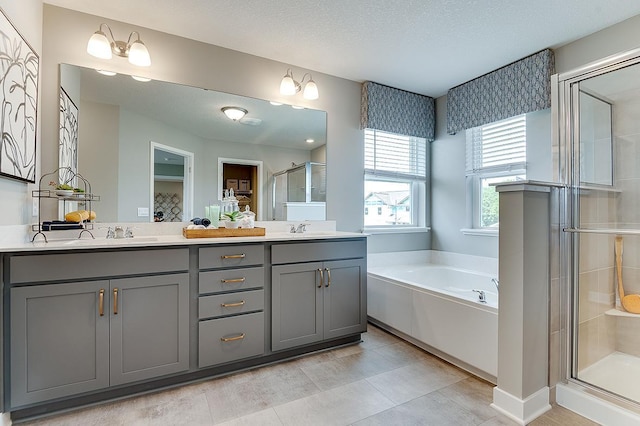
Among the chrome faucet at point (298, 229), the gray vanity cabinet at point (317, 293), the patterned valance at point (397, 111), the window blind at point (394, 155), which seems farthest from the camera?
the window blind at point (394, 155)

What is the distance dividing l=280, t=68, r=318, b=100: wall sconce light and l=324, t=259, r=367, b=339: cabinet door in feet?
5.15

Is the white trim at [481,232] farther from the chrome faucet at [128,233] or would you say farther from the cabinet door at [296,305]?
the chrome faucet at [128,233]

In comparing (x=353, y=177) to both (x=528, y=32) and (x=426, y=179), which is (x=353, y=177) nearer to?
(x=426, y=179)

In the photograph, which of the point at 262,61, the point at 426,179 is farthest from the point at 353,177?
the point at 262,61

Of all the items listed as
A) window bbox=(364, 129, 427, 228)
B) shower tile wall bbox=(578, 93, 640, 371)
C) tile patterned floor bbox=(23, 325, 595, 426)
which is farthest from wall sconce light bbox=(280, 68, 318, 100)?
tile patterned floor bbox=(23, 325, 595, 426)

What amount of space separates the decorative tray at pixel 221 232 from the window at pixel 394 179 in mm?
1436

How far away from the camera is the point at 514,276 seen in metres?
1.71

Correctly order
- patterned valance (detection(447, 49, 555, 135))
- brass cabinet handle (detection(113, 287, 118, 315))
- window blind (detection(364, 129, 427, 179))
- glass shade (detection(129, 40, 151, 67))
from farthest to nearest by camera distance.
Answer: window blind (detection(364, 129, 427, 179))
patterned valance (detection(447, 49, 555, 135))
glass shade (detection(129, 40, 151, 67))
brass cabinet handle (detection(113, 287, 118, 315))

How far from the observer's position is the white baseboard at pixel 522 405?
1640 mm

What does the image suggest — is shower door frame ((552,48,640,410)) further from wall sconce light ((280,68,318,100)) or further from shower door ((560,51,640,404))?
wall sconce light ((280,68,318,100))

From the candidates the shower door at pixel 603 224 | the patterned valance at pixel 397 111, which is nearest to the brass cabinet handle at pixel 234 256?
the patterned valance at pixel 397 111

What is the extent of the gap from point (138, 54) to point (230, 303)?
186 cm

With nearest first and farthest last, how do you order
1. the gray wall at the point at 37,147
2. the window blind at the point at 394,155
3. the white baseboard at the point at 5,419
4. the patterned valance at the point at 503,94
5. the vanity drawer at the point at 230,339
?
1. the white baseboard at the point at 5,419
2. the gray wall at the point at 37,147
3. the vanity drawer at the point at 230,339
4. the patterned valance at the point at 503,94
5. the window blind at the point at 394,155

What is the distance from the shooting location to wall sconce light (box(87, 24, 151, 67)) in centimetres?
204
